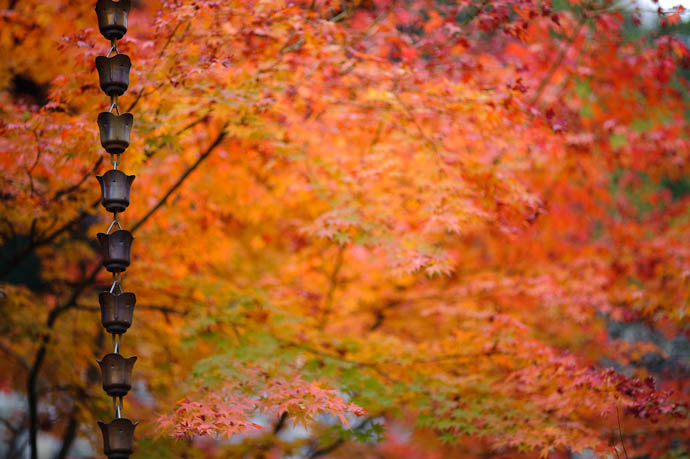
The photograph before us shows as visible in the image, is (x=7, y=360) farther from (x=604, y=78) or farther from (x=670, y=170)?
(x=670, y=170)

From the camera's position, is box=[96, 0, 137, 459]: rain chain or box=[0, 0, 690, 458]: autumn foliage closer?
box=[96, 0, 137, 459]: rain chain

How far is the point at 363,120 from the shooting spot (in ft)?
24.3

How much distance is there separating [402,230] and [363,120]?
1.65 metres

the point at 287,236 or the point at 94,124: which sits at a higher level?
the point at 94,124

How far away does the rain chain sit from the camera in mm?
4059

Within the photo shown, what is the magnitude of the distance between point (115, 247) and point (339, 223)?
2.32 metres

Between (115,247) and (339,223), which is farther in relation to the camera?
(339,223)

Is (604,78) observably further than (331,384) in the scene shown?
Yes

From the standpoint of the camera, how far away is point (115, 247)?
418 centimetres

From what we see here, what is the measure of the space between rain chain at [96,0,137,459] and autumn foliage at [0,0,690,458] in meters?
0.48

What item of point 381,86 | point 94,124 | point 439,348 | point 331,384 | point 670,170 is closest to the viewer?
point 94,124

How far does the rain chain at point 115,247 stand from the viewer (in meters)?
4.06

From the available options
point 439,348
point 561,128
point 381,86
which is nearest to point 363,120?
point 381,86

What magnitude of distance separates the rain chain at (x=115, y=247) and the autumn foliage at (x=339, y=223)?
48 centimetres
